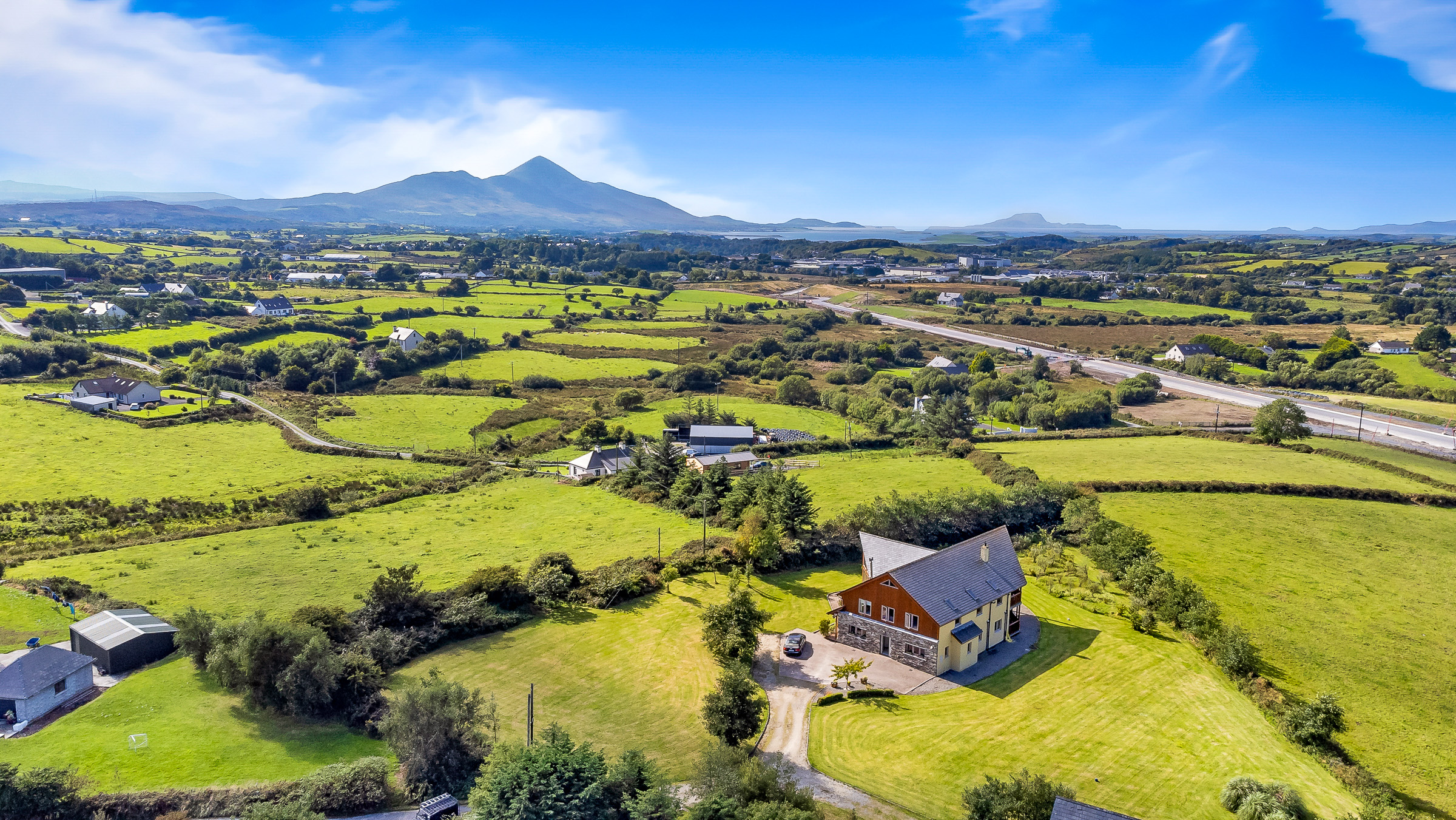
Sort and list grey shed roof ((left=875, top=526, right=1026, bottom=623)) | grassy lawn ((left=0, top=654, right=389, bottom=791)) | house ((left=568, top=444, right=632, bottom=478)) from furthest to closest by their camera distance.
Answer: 1. house ((left=568, top=444, right=632, bottom=478))
2. grey shed roof ((left=875, top=526, right=1026, bottom=623))
3. grassy lawn ((left=0, top=654, right=389, bottom=791))

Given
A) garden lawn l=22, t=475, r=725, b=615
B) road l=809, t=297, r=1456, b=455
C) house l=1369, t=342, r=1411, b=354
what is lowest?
garden lawn l=22, t=475, r=725, b=615

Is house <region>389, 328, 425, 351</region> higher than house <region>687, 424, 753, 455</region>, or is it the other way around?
house <region>389, 328, 425, 351</region>

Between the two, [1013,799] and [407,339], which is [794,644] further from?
[407,339]

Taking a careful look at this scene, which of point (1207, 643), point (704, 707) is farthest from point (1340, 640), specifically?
point (704, 707)

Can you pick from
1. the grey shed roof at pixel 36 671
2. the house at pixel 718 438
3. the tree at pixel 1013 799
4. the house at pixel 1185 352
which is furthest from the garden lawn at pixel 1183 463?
the grey shed roof at pixel 36 671

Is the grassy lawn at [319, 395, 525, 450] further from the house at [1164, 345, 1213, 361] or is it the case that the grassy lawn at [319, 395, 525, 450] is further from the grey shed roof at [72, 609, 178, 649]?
the house at [1164, 345, 1213, 361]

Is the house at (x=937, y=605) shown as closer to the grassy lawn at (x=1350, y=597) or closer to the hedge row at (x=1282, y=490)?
the grassy lawn at (x=1350, y=597)

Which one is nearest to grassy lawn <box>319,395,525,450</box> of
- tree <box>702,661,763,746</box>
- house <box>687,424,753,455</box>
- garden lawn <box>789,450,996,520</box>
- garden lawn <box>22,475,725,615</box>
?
garden lawn <box>22,475,725,615</box>

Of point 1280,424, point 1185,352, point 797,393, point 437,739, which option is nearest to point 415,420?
point 797,393
